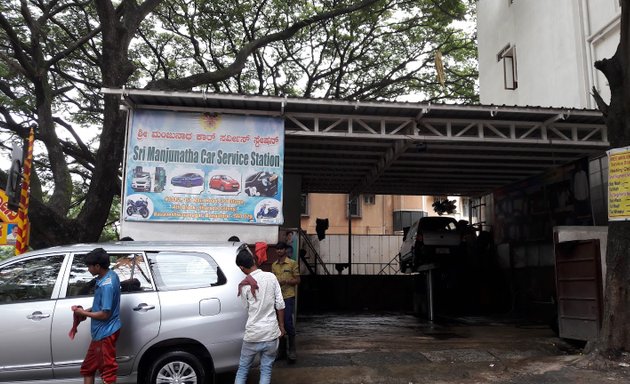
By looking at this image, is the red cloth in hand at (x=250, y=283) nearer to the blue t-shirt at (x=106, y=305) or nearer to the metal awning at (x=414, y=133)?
the blue t-shirt at (x=106, y=305)

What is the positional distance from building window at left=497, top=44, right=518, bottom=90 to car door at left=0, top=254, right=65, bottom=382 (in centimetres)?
1494

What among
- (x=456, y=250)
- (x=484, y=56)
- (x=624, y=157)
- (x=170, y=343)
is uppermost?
(x=484, y=56)

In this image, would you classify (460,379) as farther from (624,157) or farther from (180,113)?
(180,113)

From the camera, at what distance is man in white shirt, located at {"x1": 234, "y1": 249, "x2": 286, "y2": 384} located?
5.13 m

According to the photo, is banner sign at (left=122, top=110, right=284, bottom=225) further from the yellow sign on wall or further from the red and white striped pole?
the yellow sign on wall

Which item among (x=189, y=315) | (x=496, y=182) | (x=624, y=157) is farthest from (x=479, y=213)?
(x=189, y=315)

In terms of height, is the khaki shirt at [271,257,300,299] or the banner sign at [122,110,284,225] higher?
the banner sign at [122,110,284,225]

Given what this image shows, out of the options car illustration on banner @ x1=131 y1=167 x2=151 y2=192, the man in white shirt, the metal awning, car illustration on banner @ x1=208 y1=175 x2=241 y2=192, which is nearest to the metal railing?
the metal awning

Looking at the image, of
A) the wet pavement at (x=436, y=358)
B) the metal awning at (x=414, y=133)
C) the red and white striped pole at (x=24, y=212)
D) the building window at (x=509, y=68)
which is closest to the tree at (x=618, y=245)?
the wet pavement at (x=436, y=358)

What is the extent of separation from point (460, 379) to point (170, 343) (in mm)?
3753

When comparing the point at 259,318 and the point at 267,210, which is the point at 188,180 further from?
the point at 259,318

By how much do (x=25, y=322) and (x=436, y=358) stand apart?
219 inches

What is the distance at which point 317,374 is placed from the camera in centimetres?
687

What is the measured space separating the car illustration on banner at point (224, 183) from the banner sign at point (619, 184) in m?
5.78
